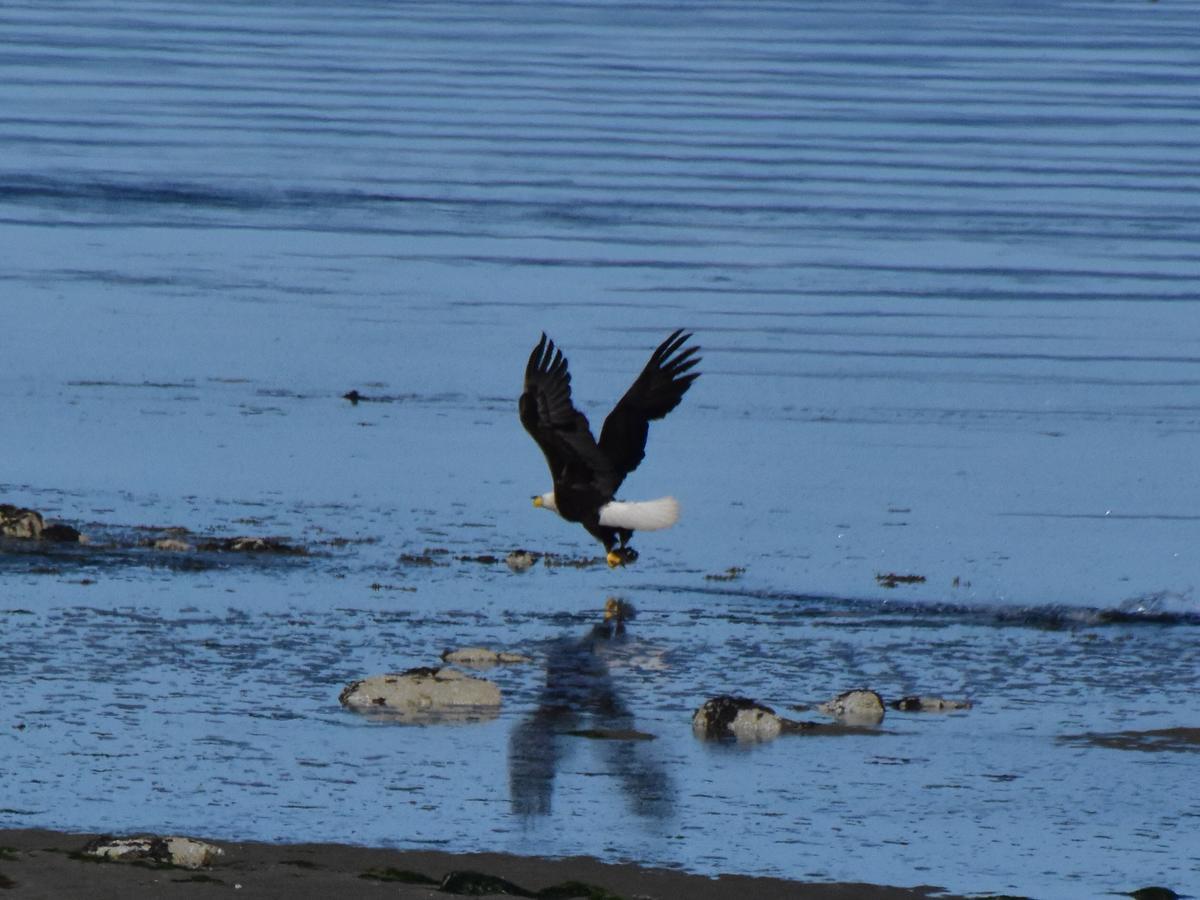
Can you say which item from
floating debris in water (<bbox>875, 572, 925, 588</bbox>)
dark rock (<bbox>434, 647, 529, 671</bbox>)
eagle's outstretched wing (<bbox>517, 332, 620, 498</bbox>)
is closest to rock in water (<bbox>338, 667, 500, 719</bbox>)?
dark rock (<bbox>434, 647, 529, 671</bbox>)

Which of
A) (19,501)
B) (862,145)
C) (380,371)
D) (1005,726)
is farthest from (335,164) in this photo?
(1005,726)

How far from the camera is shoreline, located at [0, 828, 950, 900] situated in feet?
17.9

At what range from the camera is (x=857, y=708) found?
24.6ft

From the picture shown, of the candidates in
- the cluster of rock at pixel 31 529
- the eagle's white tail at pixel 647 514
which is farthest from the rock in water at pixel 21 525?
the eagle's white tail at pixel 647 514

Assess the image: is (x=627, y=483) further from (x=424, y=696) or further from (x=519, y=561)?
(x=424, y=696)

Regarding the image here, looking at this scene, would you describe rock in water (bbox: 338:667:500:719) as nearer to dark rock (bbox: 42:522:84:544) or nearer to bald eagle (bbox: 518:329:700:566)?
bald eagle (bbox: 518:329:700:566)

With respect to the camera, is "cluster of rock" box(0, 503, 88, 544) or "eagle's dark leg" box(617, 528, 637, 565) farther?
"eagle's dark leg" box(617, 528, 637, 565)

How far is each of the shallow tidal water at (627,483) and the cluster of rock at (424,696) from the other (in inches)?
4.3

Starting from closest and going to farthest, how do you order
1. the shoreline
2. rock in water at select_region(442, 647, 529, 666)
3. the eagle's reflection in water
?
the shoreline, the eagle's reflection in water, rock in water at select_region(442, 647, 529, 666)

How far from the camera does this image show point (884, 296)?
16.8 meters

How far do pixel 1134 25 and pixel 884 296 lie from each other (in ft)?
114

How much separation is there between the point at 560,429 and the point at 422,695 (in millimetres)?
2546

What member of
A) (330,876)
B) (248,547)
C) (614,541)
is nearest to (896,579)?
(614,541)

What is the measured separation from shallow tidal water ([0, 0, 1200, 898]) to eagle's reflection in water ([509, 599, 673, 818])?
23 millimetres
